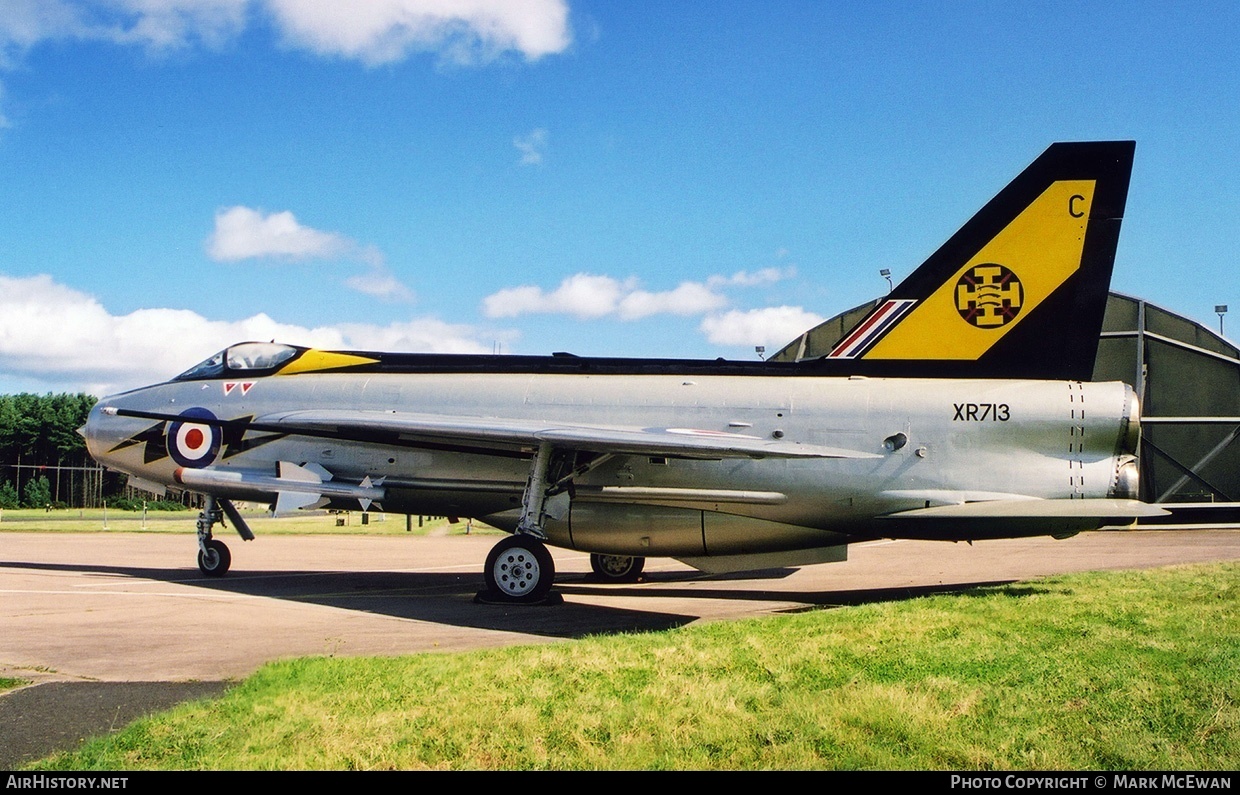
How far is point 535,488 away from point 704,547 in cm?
249

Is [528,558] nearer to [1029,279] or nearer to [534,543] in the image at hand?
[534,543]

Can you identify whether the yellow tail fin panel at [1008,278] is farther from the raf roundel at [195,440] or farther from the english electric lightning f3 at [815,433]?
the raf roundel at [195,440]

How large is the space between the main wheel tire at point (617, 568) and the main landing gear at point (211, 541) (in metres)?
5.84

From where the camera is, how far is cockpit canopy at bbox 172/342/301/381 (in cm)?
1505

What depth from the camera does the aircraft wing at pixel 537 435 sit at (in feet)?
36.4

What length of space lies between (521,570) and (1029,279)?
7.73 m

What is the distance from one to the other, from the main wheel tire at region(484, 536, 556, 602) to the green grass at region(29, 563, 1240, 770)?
153 inches

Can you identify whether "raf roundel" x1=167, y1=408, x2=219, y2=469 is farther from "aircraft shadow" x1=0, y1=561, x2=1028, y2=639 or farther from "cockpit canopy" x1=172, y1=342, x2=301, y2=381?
"aircraft shadow" x1=0, y1=561, x2=1028, y2=639

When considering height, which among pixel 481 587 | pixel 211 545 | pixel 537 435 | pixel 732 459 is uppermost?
pixel 537 435

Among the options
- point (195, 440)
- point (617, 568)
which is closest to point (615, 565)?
point (617, 568)

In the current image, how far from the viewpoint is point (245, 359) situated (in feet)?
49.6

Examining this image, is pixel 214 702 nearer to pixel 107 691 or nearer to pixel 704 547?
pixel 107 691

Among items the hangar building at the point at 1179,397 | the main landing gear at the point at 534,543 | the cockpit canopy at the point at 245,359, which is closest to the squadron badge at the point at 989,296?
the main landing gear at the point at 534,543
